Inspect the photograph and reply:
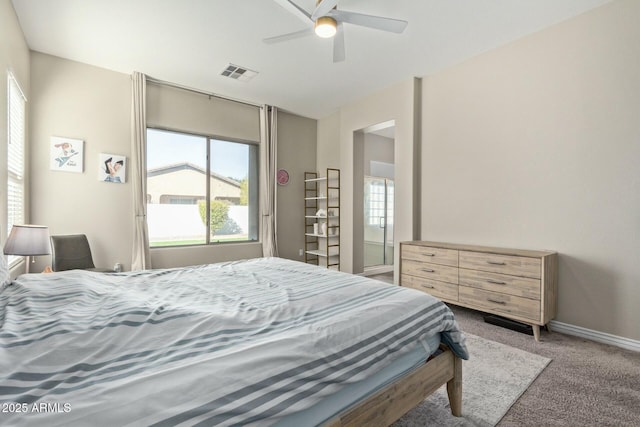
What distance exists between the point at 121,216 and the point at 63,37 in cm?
202

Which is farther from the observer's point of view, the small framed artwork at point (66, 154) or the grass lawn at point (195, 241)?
the grass lawn at point (195, 241)

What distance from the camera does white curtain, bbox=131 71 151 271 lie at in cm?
383

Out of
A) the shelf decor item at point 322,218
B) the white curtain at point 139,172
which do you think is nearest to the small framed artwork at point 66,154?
the white curtain at point 139,172

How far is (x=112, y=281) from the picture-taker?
1.84 meters

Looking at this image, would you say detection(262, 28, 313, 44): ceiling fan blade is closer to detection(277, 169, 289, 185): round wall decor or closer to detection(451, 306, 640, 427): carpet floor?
detection(277, 169, 289, 185): round wall decor

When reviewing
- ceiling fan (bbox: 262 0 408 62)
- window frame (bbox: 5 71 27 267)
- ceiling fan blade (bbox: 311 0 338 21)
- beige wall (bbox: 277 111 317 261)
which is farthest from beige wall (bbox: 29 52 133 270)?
ceiling fan blade (bbox: 311 0 338 21)

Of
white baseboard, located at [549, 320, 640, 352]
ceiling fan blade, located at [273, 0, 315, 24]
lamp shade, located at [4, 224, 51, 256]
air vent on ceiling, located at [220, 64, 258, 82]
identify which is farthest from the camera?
air vent on ceiling, located at [220, 64, 258, 82]

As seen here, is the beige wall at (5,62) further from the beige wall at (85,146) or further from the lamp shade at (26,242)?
the beige wall at (85,146)

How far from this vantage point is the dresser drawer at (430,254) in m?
3.17

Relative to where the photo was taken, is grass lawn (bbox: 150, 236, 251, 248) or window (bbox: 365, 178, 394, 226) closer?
grass lawn (bbox: 150, 236, 251, 248)

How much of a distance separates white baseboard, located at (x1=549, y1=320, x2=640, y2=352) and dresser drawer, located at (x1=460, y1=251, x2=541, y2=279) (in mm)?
701

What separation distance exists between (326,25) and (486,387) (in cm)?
286

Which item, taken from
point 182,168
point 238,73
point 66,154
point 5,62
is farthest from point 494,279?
point 66,154

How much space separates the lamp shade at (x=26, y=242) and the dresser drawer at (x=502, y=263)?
12.7ft
